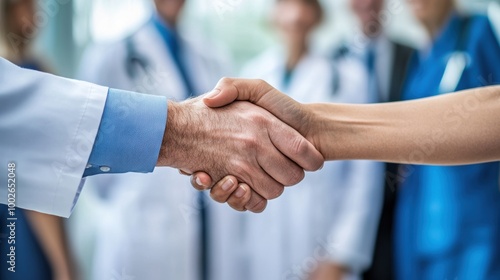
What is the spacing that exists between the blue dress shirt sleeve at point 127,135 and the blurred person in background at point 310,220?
3.07 ft

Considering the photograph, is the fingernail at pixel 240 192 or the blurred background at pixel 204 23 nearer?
the fingernail at pixel 240 192

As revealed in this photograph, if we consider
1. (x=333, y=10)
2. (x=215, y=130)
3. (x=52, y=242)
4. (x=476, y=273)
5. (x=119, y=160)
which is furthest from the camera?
(x=333, y=10)

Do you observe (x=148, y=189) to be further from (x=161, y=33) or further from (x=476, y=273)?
(x=476, y=273)

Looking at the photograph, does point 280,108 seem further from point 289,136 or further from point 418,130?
point 418,130

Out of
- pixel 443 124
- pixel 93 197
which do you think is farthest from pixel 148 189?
pixel 443 124

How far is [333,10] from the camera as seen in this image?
2383 millimetres

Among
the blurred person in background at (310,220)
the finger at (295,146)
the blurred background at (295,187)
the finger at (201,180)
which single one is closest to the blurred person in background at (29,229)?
the blurred background at (295,187)

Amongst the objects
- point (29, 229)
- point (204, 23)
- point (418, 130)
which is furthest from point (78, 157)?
point (204, 23)

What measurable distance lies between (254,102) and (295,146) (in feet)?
0.40

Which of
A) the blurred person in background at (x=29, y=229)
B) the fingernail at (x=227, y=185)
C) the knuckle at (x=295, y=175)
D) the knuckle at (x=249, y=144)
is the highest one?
the knuckle at (x=249, y=144)

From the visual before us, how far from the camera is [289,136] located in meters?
1.39

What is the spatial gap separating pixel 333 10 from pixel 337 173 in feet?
1.76

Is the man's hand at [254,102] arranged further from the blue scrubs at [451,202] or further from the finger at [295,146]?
the blue scrubs at [451,202]

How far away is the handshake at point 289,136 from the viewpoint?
4.38 ft
